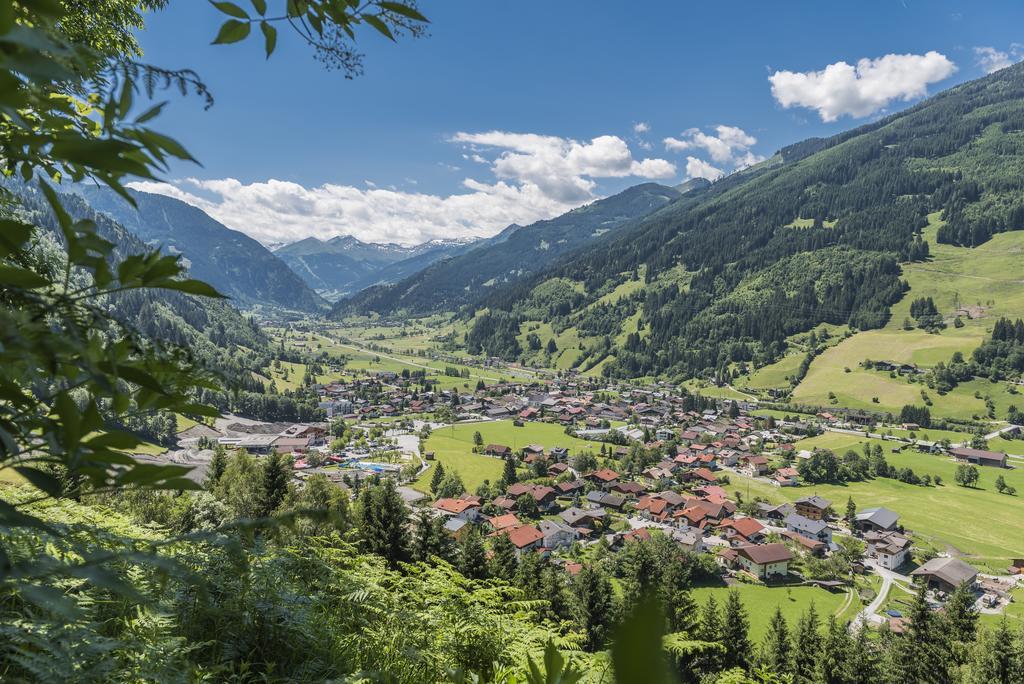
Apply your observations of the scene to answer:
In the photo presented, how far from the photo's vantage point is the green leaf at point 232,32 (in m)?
1.23

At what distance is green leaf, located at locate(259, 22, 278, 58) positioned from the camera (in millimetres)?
1338

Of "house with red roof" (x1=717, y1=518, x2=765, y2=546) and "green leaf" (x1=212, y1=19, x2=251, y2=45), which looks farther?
"house with red roof" (x1=717, y1=518, x2=765, y2=546)

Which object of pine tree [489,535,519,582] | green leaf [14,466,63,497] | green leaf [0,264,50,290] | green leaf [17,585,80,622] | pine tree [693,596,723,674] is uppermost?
green leaf [0,264,50,290]

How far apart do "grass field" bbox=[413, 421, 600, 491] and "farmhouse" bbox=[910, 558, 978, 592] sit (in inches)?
1534

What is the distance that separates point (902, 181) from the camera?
170 m

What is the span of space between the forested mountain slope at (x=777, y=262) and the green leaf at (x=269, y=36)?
130 metres

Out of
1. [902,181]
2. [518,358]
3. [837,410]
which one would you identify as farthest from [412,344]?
[902,181]

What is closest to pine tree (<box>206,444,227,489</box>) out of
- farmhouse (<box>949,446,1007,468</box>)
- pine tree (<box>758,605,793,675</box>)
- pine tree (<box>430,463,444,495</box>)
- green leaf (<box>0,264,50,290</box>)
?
green leaf (<box>0,264,50,290</box>)

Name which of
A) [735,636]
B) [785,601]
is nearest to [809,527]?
[785,601]

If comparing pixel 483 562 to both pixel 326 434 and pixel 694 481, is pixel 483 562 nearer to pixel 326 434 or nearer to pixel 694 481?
pixel 694 481

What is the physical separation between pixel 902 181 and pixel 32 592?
221 metres

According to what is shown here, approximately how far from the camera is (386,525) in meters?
18.3

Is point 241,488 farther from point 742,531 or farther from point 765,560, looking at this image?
point 742,531

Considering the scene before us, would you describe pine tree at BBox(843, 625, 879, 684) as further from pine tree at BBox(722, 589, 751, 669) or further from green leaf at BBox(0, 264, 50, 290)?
green leaf at BBox(0, 264, 50, 290)
